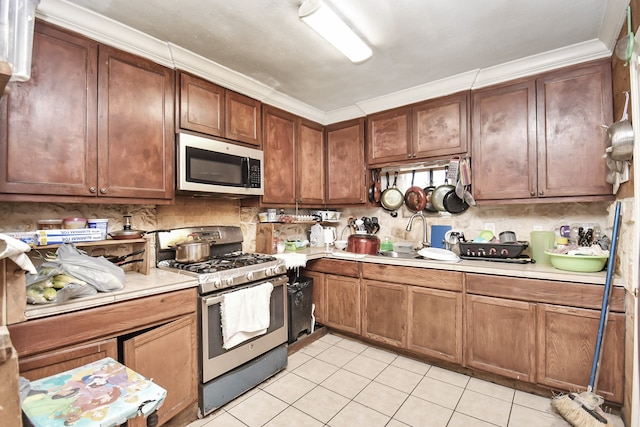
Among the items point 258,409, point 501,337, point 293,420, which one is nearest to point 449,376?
point 501,337

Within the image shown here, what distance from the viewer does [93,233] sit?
178 centimetres

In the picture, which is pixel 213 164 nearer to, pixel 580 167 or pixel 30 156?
pixel 30 156

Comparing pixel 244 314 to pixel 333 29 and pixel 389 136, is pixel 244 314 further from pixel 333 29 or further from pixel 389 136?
pixel 389 136

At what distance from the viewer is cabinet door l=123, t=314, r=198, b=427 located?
1.60 meters

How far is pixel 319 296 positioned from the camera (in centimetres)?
312

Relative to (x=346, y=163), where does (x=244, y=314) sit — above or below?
below

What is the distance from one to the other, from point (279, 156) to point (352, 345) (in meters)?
1.92

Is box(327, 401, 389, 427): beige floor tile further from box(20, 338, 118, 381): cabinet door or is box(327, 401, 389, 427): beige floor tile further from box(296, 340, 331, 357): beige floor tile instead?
box(20, 338, 118, 381): cabinet door

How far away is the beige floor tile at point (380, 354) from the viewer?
103 inches

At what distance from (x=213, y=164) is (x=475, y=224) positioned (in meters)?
2.35

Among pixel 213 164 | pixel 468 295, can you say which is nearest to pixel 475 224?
pixel 468 295

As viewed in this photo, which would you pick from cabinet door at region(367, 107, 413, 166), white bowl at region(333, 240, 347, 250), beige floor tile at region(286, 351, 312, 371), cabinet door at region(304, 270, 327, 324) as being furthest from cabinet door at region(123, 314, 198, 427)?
cabinet door at region(367, 107, 413, 166)

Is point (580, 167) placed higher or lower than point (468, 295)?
higher

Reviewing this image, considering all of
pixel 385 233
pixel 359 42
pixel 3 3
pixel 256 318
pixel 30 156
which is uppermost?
pixel 359 42
